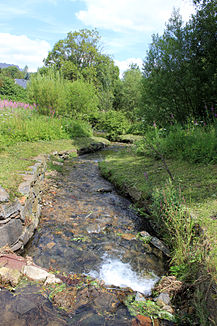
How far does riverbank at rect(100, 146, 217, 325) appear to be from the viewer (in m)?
1.97

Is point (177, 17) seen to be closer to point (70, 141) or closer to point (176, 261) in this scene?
point (70, 141)

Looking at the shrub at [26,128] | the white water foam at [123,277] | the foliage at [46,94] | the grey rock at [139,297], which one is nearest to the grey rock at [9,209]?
the white water foam at [123,277]

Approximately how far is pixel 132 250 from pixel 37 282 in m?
1.42

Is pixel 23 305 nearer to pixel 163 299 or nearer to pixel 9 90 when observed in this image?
pixel 163 299

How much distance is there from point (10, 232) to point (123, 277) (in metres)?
1.54

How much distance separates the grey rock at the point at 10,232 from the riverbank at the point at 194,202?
79.9 inches

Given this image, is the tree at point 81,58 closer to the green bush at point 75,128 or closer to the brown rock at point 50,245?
the green bush at point 75,128

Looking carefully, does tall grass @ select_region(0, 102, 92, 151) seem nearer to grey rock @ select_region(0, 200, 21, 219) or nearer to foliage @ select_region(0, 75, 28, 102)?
grey rock @ select_region(0, 200, 21, 219)

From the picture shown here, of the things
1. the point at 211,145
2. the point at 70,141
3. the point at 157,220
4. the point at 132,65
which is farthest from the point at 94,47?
the point at 157,220

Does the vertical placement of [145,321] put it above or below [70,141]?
below

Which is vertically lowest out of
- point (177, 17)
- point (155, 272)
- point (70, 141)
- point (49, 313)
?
point (155, 272)

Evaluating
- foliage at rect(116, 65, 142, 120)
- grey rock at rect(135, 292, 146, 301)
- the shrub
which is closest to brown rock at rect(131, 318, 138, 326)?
grey rock at rect(135, 292, 146, 301)

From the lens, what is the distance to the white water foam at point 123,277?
8.44 ft

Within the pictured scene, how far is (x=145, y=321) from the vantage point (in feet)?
6.57
